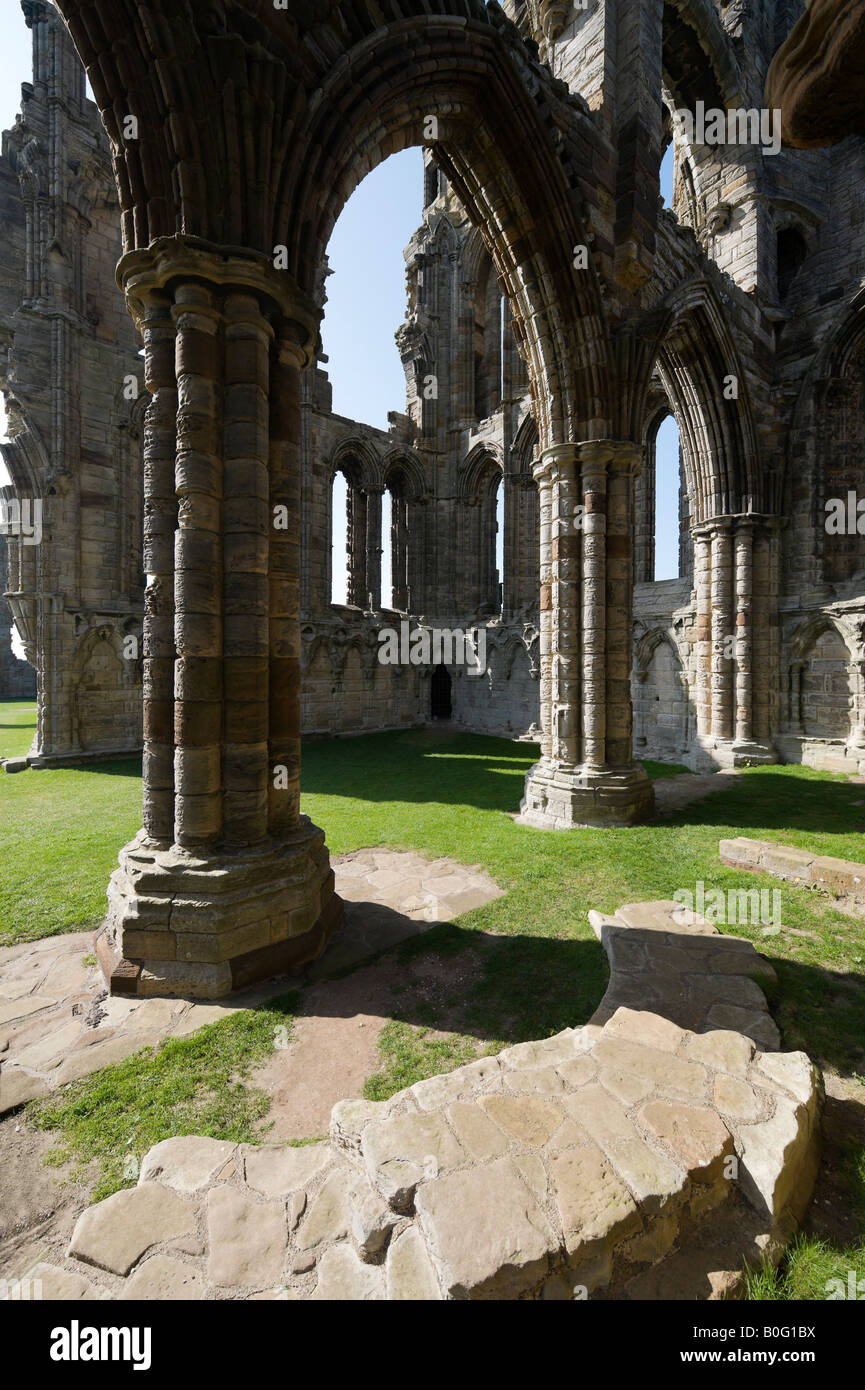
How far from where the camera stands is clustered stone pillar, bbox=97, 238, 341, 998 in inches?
148

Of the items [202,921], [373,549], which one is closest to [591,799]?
[202,921]

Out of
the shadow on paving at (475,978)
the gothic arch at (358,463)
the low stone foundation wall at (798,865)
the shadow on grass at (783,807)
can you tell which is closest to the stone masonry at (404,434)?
the gothic arch at (358,463)

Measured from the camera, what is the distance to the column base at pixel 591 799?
723cm

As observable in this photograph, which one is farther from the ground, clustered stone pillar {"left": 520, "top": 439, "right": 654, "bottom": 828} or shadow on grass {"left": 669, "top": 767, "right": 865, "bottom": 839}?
clustered stone pillar {"left": 520, "top": 439, "right": 654, "bottom": 828}

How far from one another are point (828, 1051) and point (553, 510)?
6376 mm

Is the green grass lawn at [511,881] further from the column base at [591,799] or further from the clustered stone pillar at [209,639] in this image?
the clustered stone pillar at [209,639]

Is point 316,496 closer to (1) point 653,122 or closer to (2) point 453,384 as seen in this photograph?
(2) point 453,384

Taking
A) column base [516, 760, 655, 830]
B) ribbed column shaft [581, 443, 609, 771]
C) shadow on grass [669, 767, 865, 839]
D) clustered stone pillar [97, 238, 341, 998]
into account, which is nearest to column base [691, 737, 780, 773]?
shadow on grass [669, 767, 865, 839]

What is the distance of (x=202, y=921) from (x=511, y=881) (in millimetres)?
2816

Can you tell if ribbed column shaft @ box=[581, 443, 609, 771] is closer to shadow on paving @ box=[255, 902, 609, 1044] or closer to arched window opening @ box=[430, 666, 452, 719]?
shadow on paving @ box=[255, 902, 609, 1044]

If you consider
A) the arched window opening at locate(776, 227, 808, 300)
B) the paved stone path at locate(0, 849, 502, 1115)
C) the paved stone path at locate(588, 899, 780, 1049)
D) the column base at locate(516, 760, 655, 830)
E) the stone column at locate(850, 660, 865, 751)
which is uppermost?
the arched window opening at locate(776, 227, 808, 300)

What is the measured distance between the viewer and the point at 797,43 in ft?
5.33

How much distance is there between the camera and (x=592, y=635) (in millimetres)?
7418
